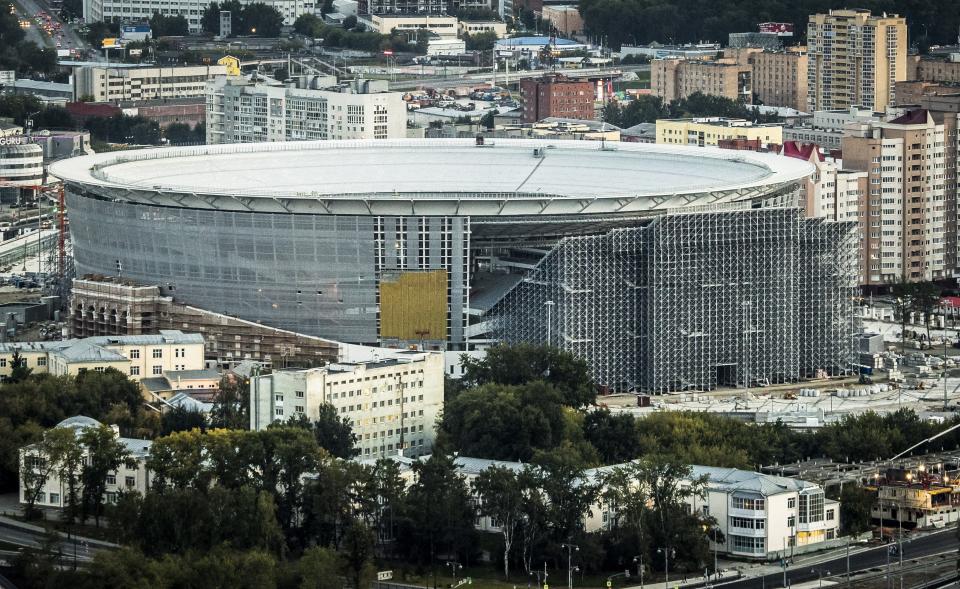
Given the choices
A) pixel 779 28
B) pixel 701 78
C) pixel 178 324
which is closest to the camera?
pixel 178 324

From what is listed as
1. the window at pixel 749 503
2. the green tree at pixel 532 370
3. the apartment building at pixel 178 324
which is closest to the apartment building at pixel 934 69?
the apartment building at pixel 178 324

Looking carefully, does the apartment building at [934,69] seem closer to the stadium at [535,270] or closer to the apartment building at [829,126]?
the apartment building at [829,126]

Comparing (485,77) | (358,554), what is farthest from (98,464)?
(485,77)

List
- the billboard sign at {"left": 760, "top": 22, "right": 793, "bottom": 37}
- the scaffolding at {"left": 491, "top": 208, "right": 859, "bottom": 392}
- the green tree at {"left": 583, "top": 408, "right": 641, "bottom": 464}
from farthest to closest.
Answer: the billboard sign at {"left": 760, "top": 22, "right": 793, "bottom": 37} → the scaffolding at {"left": 491, "top": 208, "right": 859, "bottom": 392} → the green tree at {"left": 583, "top": 408, "right": 641, "bottom": 464}

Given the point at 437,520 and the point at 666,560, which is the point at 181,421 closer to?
the point at 437,520

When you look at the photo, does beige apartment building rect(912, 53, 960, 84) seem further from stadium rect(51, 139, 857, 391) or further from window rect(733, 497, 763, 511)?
window rect(733, 497, 763, 511)

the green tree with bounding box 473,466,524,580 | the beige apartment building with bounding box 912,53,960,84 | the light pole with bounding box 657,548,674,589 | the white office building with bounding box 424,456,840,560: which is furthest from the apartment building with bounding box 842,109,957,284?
the light pole with bounding box 657,548,674,589

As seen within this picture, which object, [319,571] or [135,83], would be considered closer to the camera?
[319,571]
